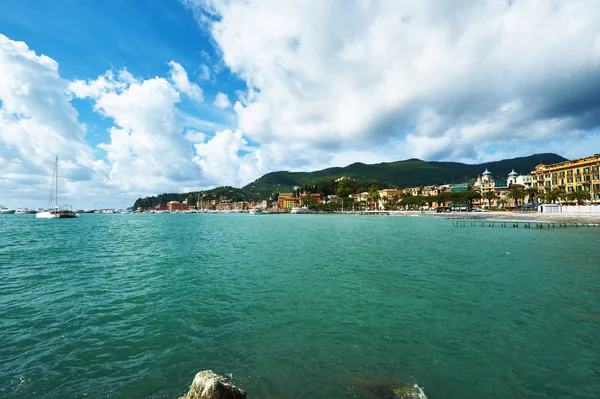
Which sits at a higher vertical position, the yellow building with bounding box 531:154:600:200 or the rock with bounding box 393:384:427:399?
the yellow building with bounding box 531:154:600:200

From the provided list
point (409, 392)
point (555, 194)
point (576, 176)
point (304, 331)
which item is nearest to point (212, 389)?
point (409, 392)

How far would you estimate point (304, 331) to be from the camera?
1134 cm

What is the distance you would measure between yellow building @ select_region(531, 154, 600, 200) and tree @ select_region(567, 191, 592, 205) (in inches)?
102

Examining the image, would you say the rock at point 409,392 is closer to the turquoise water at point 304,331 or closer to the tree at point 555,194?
the turquoise water at point 304,331

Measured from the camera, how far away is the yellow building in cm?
9338

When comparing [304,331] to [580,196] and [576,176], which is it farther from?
[576,176]

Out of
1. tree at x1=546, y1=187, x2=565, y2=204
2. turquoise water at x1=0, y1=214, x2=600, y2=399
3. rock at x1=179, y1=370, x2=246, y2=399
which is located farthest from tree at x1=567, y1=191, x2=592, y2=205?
rock at x1=179, y1=370, x2=246, y2=399

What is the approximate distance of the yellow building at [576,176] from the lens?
9338cm

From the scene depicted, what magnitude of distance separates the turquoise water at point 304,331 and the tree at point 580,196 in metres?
94.6

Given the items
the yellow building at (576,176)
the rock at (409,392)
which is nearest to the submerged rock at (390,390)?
the rock at (409,392)

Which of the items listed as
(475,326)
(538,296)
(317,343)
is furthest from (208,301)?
(538,296)

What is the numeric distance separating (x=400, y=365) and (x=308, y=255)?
2162 cm

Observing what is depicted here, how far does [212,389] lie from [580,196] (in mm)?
121892

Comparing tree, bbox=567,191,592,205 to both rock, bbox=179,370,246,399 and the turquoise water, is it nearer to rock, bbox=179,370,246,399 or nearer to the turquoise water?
the turquoise water
